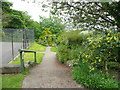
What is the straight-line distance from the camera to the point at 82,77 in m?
2.91

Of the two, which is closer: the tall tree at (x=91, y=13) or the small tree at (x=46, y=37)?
the tall tree at (x=91, y=13)

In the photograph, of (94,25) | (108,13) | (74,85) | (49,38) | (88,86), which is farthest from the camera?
(49,38)

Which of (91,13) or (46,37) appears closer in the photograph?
(91,13)

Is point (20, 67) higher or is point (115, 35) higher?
point (115, 35)

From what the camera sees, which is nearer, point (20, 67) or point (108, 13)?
point (108, 13)

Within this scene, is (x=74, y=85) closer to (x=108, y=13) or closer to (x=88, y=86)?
(x=88, y=86)

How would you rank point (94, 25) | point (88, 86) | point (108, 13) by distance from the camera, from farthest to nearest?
point (94, 25), point (108, 13), point (88, 86)

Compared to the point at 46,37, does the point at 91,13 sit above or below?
above

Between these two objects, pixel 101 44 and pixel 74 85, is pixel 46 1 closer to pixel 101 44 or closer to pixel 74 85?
pixel 101 44

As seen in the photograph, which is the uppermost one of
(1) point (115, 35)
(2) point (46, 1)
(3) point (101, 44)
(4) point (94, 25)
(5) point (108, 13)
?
(2) point (46, 1)

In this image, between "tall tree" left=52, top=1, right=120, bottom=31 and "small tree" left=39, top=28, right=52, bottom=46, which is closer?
"tall tree" left=52, top=1, right=120, bottom=31

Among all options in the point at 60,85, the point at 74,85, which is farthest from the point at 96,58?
the point at 60,85

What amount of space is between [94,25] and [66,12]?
978 millimetres

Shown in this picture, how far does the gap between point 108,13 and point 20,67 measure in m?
3.24
